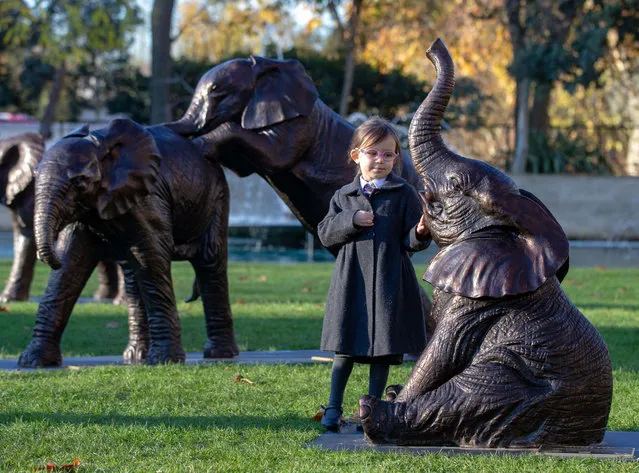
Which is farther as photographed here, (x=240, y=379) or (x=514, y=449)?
(x=240, y=379)

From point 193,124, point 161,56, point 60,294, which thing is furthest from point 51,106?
point 60,294

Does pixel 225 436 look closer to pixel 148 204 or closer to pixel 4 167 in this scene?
pixel 148 204

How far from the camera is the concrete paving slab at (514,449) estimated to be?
203 inches

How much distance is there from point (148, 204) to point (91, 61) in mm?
29553

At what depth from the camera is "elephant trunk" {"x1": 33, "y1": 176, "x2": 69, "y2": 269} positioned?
25.1ft

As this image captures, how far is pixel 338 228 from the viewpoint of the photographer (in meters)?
6.11

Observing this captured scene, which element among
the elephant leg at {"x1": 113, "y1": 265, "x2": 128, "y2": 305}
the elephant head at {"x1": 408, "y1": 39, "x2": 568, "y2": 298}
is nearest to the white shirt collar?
the elephant head at {"x1": 408, "y1": 39, "x2": 568, "y2": 298}

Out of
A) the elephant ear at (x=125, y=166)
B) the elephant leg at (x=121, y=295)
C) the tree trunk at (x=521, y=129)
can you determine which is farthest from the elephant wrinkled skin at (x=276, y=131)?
the tree trunk at (x=521, y=129)

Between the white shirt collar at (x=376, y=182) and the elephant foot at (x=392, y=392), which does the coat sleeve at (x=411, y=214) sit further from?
the elephant foot at (x=392, y=392)

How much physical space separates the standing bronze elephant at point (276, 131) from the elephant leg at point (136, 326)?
1221 millimetres

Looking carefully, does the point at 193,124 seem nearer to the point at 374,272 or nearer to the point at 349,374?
the point at 374,272

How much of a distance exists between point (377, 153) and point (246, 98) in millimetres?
2890

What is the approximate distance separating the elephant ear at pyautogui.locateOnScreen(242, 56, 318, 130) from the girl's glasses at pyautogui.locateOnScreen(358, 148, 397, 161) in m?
2.60

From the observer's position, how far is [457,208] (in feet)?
17.8
